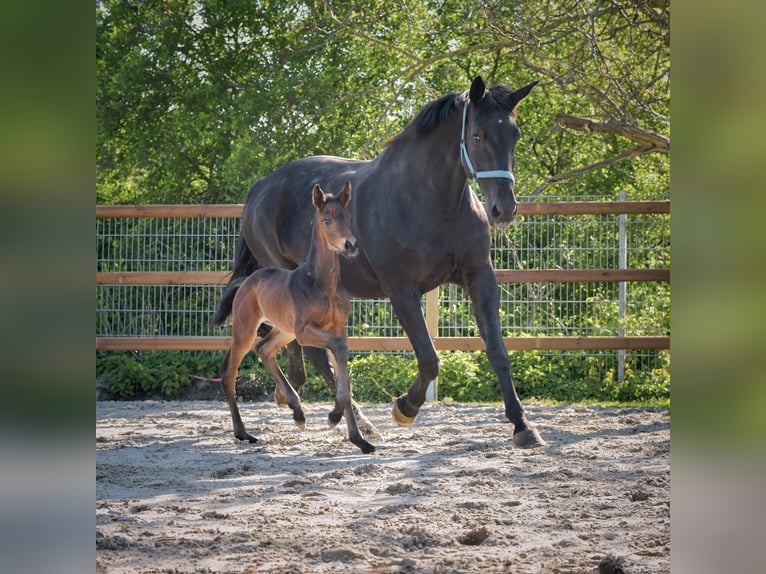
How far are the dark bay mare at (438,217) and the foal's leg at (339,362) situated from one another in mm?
504

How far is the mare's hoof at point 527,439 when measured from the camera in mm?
4898

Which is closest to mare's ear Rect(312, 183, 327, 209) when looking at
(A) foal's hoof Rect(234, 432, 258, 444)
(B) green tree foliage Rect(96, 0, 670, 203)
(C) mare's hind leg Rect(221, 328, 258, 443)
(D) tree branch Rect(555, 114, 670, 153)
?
(C) mare's hind leg Rect(221, 328, 258, 443)

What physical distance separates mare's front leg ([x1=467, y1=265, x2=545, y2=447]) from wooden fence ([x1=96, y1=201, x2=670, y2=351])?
2634 millimetres

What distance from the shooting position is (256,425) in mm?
6598

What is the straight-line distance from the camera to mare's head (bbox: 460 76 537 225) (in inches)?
188

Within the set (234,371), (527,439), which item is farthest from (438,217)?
(234,371)

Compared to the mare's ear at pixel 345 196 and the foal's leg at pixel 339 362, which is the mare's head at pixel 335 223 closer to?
the mare's ear at pixel 345 196

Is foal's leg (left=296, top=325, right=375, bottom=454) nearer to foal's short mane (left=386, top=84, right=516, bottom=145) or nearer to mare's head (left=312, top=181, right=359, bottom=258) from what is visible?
mare's head (left=312, top=181, right=359, bottom=258)

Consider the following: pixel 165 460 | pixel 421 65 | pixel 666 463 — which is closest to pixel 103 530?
pixel 165 460

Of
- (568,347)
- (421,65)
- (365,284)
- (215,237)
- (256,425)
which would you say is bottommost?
(256,425)

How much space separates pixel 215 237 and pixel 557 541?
6833 mm

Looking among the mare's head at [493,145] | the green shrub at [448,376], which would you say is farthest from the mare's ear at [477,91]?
the green shrub at [448,376]

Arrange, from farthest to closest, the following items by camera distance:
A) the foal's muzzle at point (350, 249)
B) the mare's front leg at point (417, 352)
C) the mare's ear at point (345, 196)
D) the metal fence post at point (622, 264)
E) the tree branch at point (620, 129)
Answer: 1. the metal fence post at point (622, 264)
2. the tree branch at point (620, 129)
3. the mare's front leg at point (417, 352)
4. the mare's ear at point (345, 196)
5. the foal's muzzle at point (350, 249)
